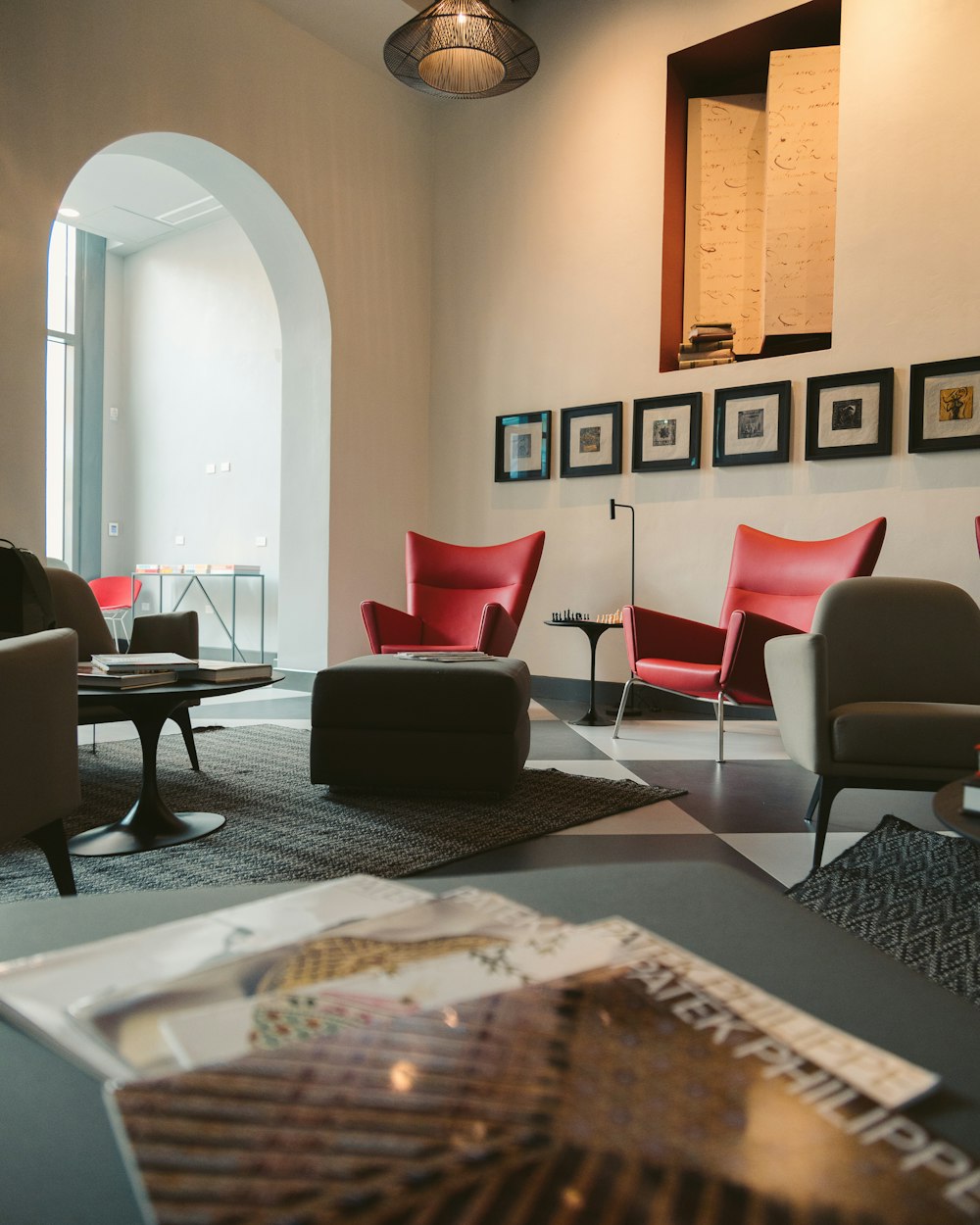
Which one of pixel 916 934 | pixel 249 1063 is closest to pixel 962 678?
pixel 916 934

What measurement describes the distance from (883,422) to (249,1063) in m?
4.64

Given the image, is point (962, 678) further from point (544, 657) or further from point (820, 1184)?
point (544, 657)

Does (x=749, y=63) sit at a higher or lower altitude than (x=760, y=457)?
higher

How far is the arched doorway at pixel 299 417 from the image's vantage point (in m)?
5.62

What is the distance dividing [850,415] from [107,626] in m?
3.54

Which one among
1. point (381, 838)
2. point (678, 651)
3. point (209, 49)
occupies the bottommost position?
point (381, 838)

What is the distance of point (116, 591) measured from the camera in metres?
8.30

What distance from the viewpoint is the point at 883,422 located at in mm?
4477

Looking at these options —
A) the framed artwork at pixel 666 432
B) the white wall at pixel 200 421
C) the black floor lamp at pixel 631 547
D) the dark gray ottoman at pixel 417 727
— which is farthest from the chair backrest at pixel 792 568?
the white wall at pixel 200 421

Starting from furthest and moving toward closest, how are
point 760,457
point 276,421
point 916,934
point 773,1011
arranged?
point 276,421
point 760,457
point 916,934
point 773,1011

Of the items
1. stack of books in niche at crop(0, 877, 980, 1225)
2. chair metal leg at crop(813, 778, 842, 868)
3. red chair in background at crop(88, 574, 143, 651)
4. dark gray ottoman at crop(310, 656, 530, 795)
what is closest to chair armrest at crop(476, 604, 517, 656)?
dark gray ottoman at crop(310, 656, 530, 795)

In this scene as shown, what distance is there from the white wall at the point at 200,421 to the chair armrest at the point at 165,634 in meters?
4.46

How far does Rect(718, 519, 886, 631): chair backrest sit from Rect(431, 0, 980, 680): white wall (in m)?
0.54

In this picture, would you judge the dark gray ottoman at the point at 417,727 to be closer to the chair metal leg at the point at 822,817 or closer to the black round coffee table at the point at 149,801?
the black round coffee table at the point at 149,801
